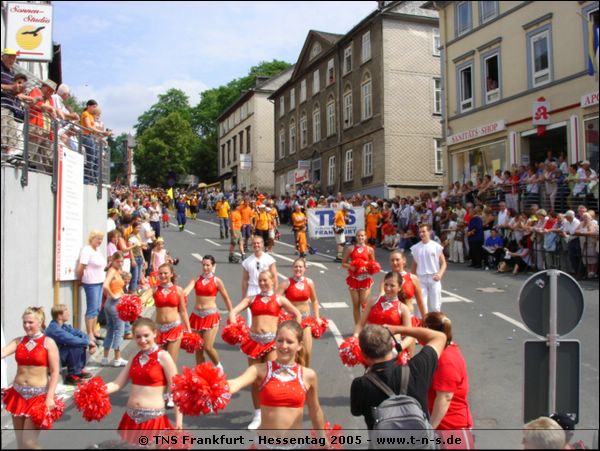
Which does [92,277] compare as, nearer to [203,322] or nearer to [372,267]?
[203,322]

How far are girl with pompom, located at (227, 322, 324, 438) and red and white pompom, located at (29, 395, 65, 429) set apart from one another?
8.09ft

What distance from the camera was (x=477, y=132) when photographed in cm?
2556

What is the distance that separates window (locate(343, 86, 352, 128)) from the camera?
38656mm

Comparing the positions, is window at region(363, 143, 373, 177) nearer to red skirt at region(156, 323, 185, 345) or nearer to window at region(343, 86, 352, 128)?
window at region(343, 86, 352, 128)

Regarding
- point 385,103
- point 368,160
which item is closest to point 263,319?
point 385,103

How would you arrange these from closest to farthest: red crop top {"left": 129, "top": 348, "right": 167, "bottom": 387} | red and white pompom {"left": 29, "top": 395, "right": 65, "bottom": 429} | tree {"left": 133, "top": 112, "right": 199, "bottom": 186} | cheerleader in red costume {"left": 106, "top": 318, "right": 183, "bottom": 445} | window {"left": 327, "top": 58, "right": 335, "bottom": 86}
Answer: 1. cheerleader in red costume {"left": 106, "top": 318, "right": 183, "bottom": 445}
2. red crop top {"left": 129, "top": 348, "right": 167, "bottom": 387}
3. red and white pompom {"left": 29, "top": 395, "right": 65, "bottom": 429}
4. window {"left": 327, "top": 58, "right": 335, "bottom": 86}
5. tree {"left": 133, "top": 112, "right": 199, "bottom": 186}

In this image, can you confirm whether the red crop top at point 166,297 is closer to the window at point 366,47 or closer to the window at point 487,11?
the window at point 487,11

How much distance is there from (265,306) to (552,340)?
332 cm

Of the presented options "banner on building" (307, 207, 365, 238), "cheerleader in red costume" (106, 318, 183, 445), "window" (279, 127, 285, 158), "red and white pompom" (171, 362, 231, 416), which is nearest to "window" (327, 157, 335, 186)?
"window" (279, 127, 285, 158)

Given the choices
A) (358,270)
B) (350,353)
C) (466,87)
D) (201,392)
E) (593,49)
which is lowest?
(350,353)

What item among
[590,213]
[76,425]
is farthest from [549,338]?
[590,213]

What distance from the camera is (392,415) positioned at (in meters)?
3.65

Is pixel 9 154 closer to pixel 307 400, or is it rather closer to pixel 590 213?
pixel 307 400

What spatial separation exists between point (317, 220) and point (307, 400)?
1877cm
